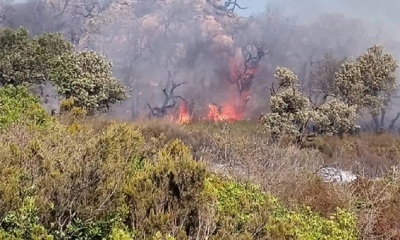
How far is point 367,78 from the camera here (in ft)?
69.4

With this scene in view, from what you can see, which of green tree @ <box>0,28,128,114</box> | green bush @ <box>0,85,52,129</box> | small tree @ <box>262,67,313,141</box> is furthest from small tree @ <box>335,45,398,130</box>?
green bush @ <box>0,85,52,129</box>

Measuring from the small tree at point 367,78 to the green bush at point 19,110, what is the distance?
14.9 meters

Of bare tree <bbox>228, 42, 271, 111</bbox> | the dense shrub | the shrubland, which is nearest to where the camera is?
the shrubland

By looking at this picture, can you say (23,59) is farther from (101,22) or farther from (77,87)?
(101,22)

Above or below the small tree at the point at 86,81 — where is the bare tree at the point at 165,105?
below

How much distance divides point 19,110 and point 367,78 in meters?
16.3

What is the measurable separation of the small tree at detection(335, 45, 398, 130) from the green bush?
48.8 feet

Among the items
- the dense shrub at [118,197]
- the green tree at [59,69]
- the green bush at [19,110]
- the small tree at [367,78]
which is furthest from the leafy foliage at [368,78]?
the dense shrub at [118,197]

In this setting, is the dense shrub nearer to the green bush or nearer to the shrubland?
the shrubland

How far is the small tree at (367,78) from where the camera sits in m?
21.1

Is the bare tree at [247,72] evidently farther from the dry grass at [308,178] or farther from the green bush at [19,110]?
the green bush at [19,110]

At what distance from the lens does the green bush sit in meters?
8.82

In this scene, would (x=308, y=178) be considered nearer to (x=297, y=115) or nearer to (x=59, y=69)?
(x=297, y=115)

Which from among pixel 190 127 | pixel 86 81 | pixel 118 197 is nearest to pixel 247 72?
pixel 190 127
